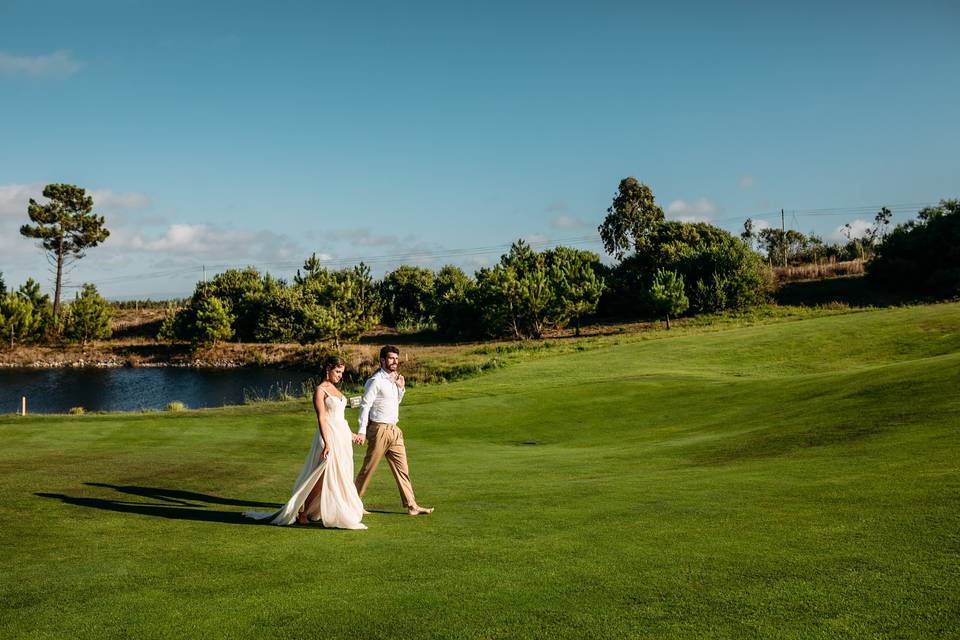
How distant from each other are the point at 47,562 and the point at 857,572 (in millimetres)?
9157

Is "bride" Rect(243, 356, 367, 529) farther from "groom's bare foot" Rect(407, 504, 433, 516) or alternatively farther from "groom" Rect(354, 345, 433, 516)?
"groom's bare foot" Rect(407, 504, 433, 516)

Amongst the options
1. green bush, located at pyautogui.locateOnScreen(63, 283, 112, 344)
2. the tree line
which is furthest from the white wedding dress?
green bush, located at pyautogui.locateOnScreen(63, 283, 112, 344)

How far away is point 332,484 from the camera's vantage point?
11156mm

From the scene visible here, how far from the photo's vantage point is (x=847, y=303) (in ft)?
272

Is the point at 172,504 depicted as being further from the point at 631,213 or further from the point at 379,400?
the point at 631,213

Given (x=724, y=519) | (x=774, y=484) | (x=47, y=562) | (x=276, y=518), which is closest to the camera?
(x=47, y=562)

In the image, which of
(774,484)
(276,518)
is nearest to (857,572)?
(774,484)

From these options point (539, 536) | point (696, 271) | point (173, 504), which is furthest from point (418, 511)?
point (696, 271)

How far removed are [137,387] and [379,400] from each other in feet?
231

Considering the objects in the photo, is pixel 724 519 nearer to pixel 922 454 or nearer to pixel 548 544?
pixel 548 544

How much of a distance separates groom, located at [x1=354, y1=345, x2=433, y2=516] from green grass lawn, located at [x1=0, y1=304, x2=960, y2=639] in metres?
0.46

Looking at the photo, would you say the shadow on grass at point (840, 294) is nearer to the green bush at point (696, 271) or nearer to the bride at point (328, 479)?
the green bush at point (696, 271)

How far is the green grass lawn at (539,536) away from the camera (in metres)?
6.44

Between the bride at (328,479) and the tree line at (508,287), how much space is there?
70.4 m
